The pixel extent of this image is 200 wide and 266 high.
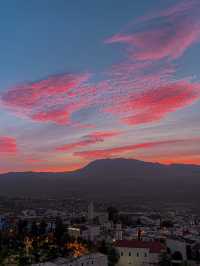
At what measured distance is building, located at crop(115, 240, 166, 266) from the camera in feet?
156

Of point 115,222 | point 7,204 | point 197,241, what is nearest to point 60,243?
point 197,241

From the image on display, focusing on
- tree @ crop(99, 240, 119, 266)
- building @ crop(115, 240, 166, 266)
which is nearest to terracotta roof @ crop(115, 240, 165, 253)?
building @ crop(115, 240, 166, 266)

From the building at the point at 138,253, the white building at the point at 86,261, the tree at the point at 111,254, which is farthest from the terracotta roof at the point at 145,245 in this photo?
the white building at the point at 86,261

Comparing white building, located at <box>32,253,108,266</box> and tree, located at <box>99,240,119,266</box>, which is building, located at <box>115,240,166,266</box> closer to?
tree, located at <box>99,240,119,266</box>

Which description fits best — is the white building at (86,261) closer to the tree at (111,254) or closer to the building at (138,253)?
the tree at (111,254)

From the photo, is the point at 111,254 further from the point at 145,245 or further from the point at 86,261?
the point at 86,261

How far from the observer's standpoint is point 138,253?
157 ft

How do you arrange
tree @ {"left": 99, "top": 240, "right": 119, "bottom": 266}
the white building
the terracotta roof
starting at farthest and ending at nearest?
tree @ {"left": 99, "top": 240, "right": 119, "bottom": 266} → the terracotta roof → the white building

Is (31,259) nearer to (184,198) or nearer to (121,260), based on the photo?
(121,260)

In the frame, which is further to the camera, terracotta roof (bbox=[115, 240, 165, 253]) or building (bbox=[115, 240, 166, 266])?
terracotta roof (bbox=[115, 240, 165, 253])

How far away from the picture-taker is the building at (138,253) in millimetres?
47469

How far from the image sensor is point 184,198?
191000 millimetres

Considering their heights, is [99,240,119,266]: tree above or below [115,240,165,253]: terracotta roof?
below

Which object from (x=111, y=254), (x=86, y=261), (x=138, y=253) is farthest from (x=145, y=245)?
(x=86, y=261)
